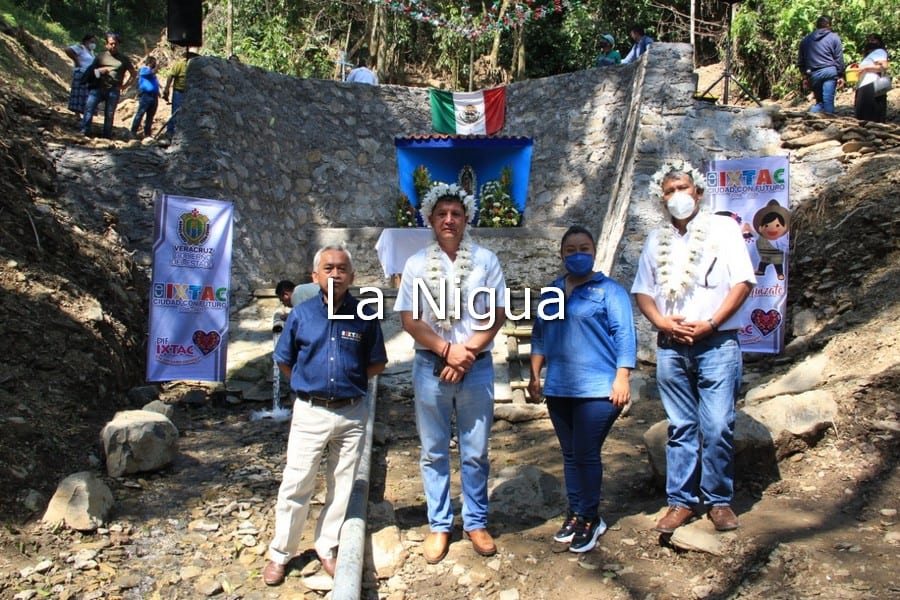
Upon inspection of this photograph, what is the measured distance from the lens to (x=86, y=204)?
8.05 m

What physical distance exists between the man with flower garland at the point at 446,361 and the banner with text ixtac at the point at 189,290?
3.64 m

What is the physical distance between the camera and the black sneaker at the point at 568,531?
3.44 m

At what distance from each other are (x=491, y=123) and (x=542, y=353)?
8.86 meters

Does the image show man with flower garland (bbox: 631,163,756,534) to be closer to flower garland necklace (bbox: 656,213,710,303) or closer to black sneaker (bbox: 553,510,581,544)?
flower garland necklace (bbox: 656,213,710,303)

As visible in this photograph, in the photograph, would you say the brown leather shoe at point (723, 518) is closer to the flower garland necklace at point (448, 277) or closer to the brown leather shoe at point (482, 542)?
the brown leather shoe at point (482, 542)

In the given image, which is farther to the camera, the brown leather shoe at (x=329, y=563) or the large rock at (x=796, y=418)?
the large rock at (x=796, y=418)

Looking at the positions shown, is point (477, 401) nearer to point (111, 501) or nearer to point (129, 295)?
point (111, 501)

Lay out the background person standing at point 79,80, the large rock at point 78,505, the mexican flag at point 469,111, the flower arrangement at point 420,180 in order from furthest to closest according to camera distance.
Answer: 1. the mexican flag at point 469,111
2. the flower arrangement at point 420,180
3. the background person standing at point 79,80
4. the large rock at point 78,505

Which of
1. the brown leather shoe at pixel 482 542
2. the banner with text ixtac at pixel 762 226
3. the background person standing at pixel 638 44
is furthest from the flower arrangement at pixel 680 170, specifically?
the background person standing at pixel 638 44

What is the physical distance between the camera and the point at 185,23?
956 centimetres

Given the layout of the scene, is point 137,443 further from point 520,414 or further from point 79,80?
point 79,80

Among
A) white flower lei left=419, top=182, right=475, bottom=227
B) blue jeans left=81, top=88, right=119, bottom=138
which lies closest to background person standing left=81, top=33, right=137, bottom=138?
blue jeans left=81, top=88, right=119, bottom=138

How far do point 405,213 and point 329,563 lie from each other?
8509mm

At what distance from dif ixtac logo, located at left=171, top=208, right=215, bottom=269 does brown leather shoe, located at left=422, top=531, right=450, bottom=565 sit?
158 inches
